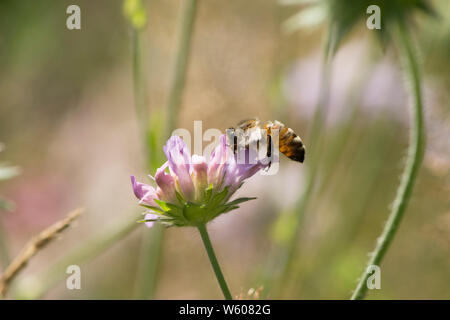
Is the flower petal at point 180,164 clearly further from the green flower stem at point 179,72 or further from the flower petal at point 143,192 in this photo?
the green flower stem at point 179,72

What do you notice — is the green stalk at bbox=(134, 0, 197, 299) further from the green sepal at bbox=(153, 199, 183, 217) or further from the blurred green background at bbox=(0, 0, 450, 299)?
the green sepal at bbox=(153, 199, 183, 217)

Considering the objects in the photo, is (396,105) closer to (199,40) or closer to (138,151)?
(199,40)

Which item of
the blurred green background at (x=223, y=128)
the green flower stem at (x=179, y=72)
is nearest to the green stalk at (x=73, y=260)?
the blurred green background at (x=223, y=128)

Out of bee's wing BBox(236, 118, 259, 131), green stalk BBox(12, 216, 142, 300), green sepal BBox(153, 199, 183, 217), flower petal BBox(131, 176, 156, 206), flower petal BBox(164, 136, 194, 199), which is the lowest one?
green stalk BBox(12, 216, 142, 300)

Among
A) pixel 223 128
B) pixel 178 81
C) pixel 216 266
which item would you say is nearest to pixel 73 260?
pixel 178 81

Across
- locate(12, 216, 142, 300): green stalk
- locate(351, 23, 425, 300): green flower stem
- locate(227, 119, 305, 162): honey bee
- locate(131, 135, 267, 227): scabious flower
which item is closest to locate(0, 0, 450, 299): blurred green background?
locate(12, 216, 142, 300): green stalk

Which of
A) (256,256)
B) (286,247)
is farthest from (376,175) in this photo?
(286,247)

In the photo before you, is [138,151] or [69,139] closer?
[138,151]

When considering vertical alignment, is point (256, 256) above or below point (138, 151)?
below
